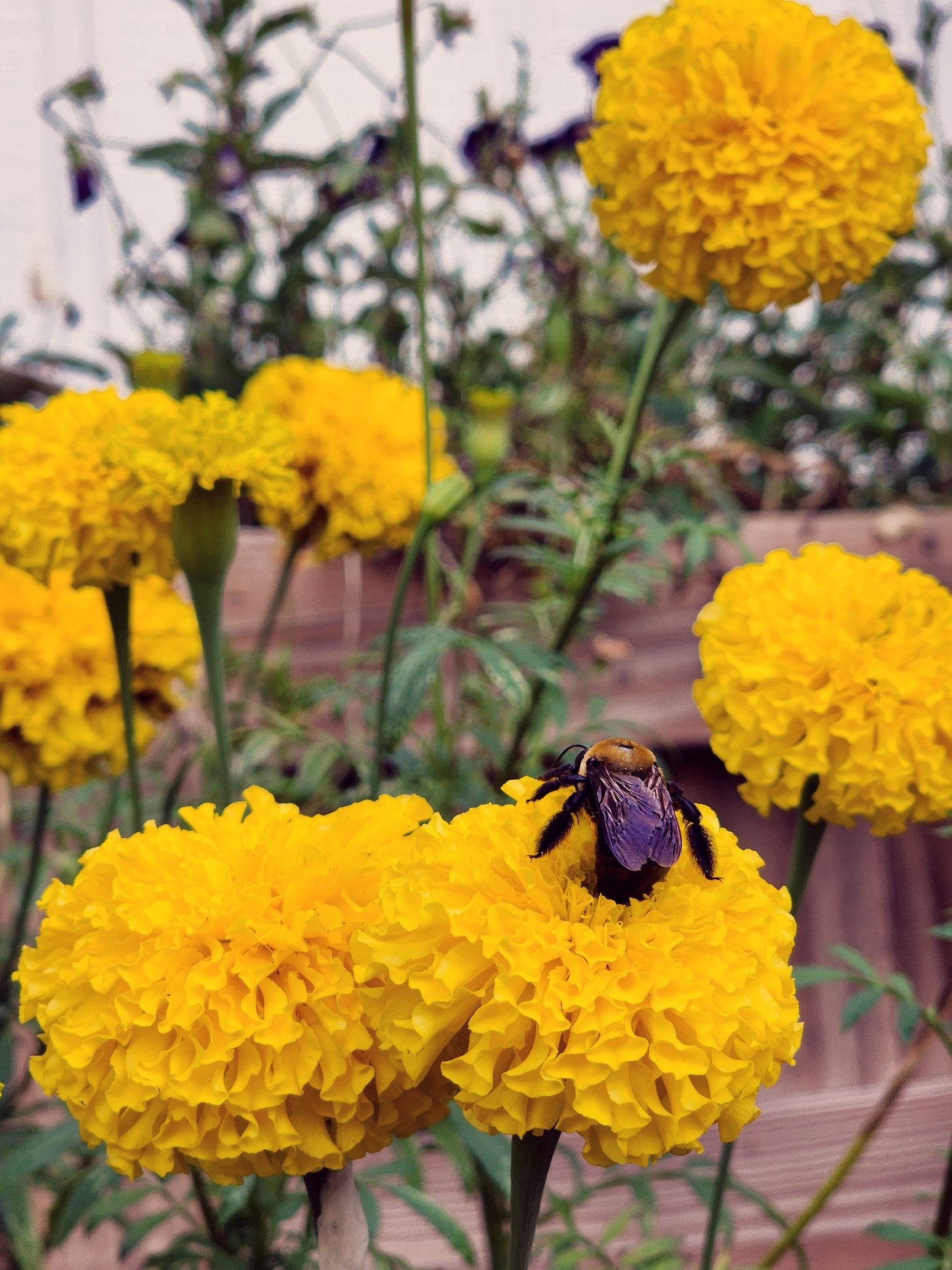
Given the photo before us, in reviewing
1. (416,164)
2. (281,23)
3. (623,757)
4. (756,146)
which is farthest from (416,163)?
(281,23)

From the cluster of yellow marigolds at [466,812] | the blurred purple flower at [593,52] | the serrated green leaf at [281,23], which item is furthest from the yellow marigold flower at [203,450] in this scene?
the serrated green leaf at [281,23]

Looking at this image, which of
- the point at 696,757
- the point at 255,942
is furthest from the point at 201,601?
the point at 696,757

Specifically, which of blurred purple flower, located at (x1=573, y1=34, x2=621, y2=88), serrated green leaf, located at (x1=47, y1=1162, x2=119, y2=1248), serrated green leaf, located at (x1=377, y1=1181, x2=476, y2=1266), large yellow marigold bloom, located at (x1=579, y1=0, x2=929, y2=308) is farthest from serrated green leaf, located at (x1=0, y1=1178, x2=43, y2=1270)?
blurred purple flower, located at (x1=573, y1=34, x2=621, y2=88)

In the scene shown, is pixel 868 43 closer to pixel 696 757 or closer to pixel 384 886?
pixel 384 886

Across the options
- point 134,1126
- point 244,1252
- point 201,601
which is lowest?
point 244,1252

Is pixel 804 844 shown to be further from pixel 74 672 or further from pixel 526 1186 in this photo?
pixel 74 672
